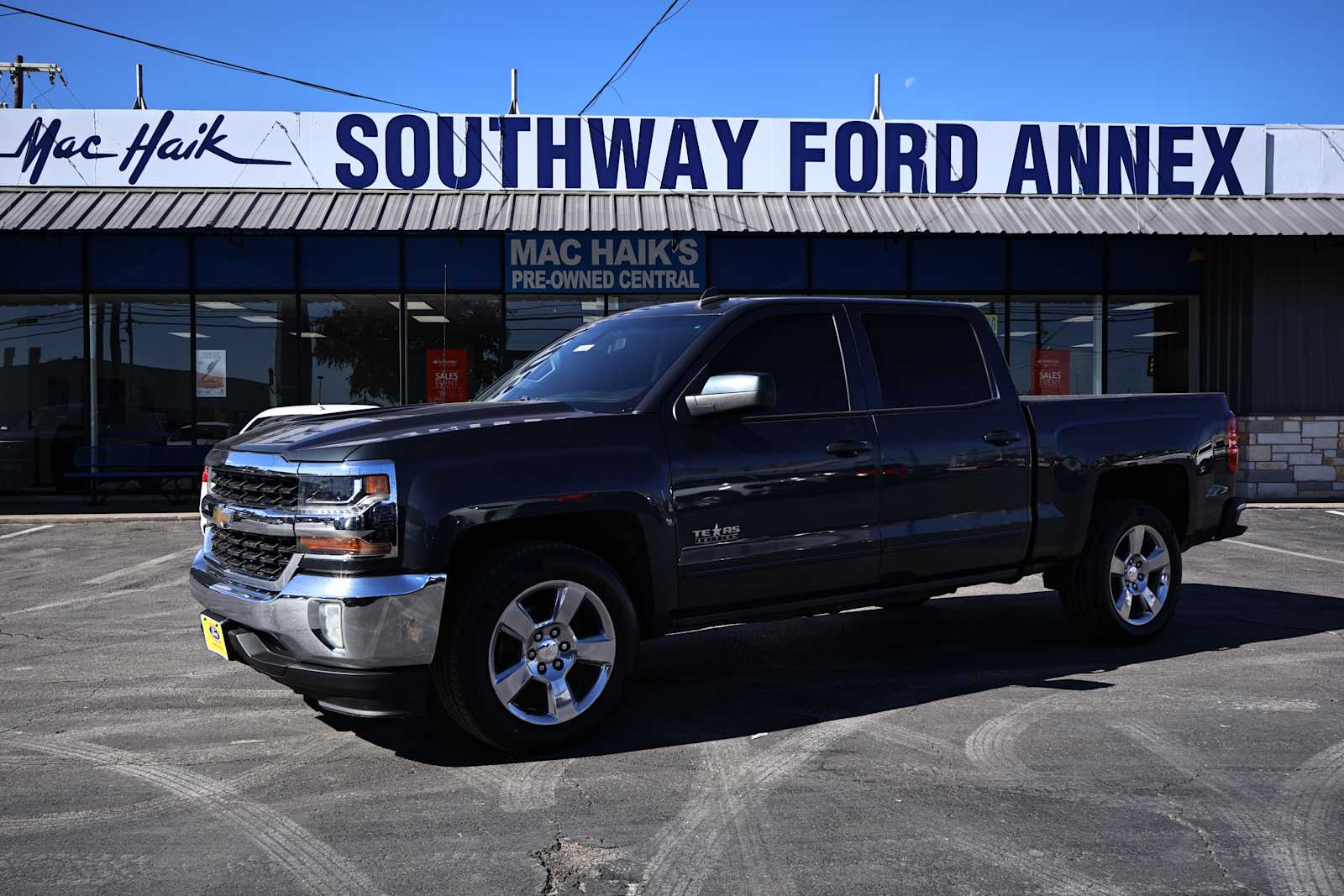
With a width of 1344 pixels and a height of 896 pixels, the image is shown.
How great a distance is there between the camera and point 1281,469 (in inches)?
663

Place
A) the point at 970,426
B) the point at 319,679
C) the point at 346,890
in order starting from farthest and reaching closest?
the point at 970,426 < the point at 319,679 < the point at 346,890

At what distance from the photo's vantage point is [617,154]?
17.1 metres

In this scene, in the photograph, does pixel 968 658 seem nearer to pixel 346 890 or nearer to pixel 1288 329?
pixel 346 890

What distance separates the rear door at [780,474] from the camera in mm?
5059

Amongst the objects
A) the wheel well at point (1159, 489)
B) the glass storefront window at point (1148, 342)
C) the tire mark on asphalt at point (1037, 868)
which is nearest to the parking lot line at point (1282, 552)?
the wheel well at point (1159, 489)

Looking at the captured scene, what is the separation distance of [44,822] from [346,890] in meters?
1.35

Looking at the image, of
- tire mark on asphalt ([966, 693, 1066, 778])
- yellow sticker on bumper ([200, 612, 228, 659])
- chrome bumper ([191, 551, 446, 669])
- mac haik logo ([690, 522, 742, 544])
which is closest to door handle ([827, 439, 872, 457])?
mac haik logo ([690, 522, 742, 544])

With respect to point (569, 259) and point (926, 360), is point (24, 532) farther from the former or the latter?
point (926, 360)

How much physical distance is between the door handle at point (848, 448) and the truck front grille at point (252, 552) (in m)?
2.53

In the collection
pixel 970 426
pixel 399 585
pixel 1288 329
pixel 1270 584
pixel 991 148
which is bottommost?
pixel 1270 584

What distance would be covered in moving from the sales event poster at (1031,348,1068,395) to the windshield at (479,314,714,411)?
1336 centimetres

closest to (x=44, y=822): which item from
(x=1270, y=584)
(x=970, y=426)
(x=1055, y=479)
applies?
(x=970, y=426)

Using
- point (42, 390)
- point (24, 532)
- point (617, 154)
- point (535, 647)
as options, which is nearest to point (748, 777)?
point (535, 647)

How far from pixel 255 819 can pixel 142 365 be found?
1542 centimetres
